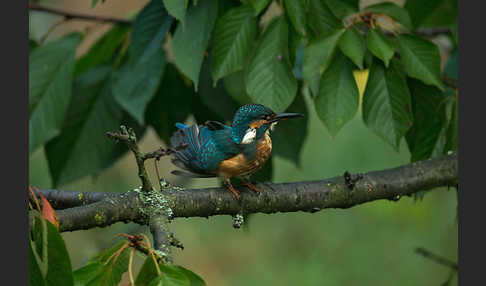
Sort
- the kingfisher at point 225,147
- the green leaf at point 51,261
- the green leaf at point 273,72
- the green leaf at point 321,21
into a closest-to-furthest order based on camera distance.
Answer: the green leaf at point 51,261
the kingfisher at point 225,147
the green leaf at point 273,72
the green leaf at point 321,21

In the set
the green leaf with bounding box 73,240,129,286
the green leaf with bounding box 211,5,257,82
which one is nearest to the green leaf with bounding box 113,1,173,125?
the green leaf with bounding box 211,5,257,82

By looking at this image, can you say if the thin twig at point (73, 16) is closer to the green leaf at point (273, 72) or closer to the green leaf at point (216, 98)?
the green leaf at point (216, 98)

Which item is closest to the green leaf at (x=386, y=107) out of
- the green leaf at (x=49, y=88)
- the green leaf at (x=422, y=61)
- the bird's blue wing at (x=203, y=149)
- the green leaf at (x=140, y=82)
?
the green leaf at (x=422, y=61)

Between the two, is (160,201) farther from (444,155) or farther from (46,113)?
(444,155)

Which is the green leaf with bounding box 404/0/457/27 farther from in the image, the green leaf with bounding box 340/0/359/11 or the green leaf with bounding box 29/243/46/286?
the green leaf with bounding box 29/243/46/286

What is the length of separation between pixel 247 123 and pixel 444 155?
2.83ft

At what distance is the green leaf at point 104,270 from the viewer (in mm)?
1046

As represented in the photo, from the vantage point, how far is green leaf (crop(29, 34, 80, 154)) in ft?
6.13

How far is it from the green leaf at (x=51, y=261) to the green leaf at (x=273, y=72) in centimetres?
58

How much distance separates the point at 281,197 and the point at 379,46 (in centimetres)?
48

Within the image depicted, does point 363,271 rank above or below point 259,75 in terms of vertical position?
below

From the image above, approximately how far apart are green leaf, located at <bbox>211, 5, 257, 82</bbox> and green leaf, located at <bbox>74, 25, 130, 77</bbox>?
795 millimetres

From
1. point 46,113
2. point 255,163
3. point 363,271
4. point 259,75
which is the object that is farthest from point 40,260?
point 363,271

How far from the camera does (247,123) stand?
1.21 metres
